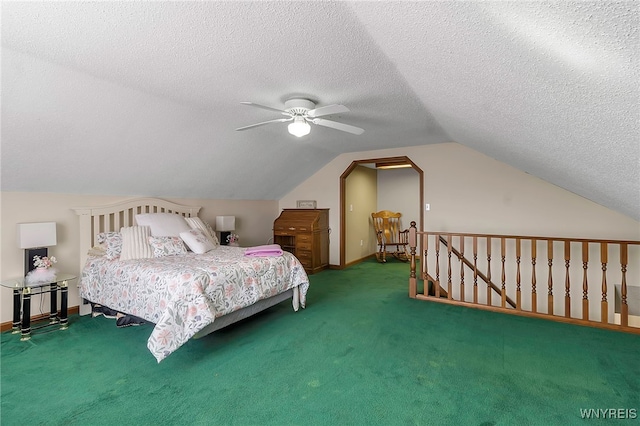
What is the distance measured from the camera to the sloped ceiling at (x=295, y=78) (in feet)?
3.45

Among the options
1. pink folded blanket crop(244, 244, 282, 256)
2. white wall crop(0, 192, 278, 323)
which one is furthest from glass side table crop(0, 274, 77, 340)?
pink folded blanket crop(244, 244, 282, 256)

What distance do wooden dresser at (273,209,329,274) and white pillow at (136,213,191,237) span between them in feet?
7.07

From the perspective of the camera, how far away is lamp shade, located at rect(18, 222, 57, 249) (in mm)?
2954

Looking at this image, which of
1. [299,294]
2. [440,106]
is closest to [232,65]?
[440,106]

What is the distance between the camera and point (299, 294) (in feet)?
12.3

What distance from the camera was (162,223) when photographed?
3.93 m

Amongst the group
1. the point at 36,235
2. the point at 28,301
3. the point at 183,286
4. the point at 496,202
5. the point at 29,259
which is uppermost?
the point at 496,202

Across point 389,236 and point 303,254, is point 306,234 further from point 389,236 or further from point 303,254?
point 389,236

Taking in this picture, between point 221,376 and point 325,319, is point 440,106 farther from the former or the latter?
point 221,376

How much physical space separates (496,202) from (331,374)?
3585 mm

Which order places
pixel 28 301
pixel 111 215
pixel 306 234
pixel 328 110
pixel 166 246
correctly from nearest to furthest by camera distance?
1. pixel 328 110
2. pixel 28 301
3. pixel 166 246
4. pixel 111 215
5. pixel 306 234

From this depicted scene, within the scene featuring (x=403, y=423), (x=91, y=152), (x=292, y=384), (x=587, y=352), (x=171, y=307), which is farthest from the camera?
(x=91, y=152)

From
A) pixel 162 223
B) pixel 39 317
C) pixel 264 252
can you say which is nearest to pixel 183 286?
pixel 264 252

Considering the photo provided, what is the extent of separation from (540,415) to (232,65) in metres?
3.03
